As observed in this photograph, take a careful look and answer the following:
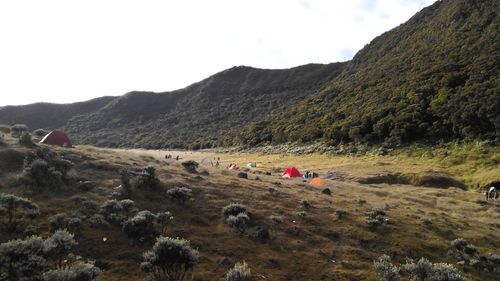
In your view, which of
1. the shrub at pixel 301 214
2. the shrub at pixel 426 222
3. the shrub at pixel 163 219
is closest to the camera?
the shrub at pixel 163 219

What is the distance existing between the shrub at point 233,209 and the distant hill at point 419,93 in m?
42.2

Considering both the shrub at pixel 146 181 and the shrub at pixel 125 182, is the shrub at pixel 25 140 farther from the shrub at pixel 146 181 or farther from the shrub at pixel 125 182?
the shrub at pixel 146 181

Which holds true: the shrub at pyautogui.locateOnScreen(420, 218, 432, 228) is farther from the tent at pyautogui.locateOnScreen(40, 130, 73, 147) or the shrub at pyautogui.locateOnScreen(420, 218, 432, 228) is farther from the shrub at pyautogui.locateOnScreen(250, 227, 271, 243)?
the tent at pyautogui.locateOnScreen(40, 130, 73, 147)

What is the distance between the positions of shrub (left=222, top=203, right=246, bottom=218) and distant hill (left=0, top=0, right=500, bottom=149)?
138 feet

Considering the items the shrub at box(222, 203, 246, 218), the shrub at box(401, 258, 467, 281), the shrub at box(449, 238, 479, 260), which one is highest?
the shrub at box(222, 203, 246, 218)

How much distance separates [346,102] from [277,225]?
229ft

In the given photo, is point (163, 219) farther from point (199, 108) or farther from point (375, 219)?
point (199, 108)

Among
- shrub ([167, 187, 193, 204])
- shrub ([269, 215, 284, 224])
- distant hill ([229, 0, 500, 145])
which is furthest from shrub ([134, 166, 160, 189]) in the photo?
distant hill ([229, 0, 500, 145])

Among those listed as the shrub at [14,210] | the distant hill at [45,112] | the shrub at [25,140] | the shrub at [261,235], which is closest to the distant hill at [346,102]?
the distant hill at [45,112]

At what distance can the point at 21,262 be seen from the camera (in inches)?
539

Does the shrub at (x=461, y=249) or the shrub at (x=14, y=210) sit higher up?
the shrub at (x=14, y=210)

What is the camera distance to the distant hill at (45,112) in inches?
4968

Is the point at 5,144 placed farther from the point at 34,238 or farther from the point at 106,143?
the point at 106,143

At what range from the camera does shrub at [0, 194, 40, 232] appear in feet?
59.5
